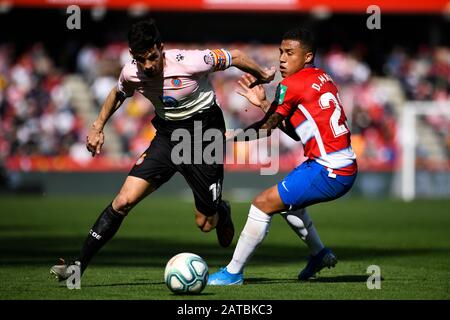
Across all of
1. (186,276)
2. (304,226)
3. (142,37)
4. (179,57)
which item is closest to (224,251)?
(304,226)

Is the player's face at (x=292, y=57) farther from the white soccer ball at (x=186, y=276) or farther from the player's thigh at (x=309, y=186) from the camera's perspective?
the white soccer ball at (x=186, y=276)

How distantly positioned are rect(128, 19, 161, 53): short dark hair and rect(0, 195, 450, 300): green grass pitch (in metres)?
2.19

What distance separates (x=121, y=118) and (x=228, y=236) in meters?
18.5

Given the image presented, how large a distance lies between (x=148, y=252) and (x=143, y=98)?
52.7 ft

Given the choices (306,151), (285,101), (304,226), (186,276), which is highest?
(285,101)

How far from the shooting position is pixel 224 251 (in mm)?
12711

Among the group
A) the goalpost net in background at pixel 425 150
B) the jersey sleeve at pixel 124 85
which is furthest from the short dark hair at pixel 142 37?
the goalpost net in background at pixel 425 150

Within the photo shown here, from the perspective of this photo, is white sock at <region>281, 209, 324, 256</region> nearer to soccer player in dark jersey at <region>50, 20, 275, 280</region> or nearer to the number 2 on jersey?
soccer player in dark jersey at <region>50, 20, 275, 280</region>

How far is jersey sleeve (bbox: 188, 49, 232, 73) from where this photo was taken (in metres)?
8.71

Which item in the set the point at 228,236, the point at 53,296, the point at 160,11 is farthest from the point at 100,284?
the point at 160,11

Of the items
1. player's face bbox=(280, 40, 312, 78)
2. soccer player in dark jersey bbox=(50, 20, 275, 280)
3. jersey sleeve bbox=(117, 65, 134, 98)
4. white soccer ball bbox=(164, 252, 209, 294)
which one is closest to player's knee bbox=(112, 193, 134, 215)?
soccer player in dark jersey bbox=(50, 20, 275, 280)

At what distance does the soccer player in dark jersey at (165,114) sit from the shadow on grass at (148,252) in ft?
5.92

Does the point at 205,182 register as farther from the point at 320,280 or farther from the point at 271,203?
the point at 320,280

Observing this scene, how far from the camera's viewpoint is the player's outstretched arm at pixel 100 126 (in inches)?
341
